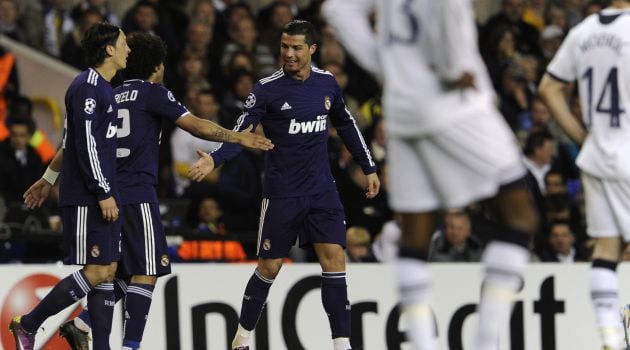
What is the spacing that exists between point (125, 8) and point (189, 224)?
4508mm

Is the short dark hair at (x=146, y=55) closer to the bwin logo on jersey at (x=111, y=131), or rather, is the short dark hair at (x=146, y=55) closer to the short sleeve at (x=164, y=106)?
the short sleeve at (x=164, y=106)

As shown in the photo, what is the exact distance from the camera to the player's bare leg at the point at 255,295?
10.1 metres

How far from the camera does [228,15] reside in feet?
53.4

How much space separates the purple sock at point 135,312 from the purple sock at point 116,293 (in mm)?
289

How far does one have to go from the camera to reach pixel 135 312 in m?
9.59

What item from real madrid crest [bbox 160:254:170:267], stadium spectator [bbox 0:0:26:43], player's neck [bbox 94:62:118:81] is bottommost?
real madrid crest [bbox 160:254:170:267]

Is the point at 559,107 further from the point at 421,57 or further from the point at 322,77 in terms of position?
the point at 322,77

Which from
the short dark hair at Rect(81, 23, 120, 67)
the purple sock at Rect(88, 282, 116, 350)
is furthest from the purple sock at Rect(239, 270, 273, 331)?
the short dark hair at Rect(81, 23, 120, 67)

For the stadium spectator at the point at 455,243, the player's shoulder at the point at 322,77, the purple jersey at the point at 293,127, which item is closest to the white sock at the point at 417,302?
the purple jersey at the point at 293,127

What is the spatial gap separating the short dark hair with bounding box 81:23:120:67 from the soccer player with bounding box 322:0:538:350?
2.81 m

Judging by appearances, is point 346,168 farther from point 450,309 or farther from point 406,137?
point 406,137

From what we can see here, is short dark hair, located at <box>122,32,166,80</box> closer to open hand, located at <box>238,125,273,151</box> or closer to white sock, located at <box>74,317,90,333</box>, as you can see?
open hand, located at <box>238,125,273,151</box>

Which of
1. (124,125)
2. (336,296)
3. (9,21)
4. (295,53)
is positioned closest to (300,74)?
(295,53)

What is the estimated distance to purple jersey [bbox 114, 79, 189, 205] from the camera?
31.4ft
